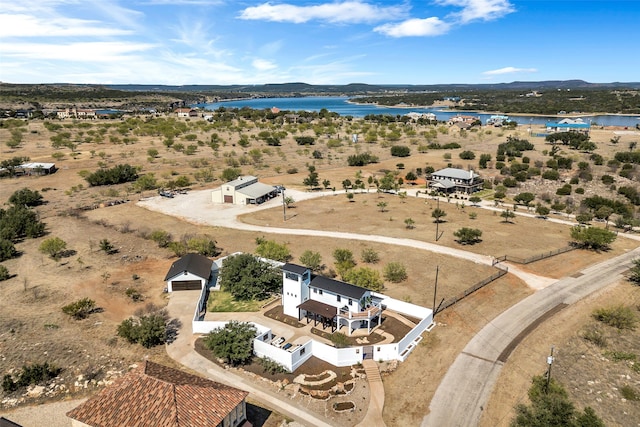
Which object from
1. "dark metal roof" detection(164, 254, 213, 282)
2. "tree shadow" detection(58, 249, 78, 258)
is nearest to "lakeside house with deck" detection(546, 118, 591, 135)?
"dark metal roof" detection(164, 254, 213, 282)

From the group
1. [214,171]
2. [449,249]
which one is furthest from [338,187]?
[449,249]

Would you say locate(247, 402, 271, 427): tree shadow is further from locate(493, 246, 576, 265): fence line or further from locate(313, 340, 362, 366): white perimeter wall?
locate(493, 246, 576, 265): fence line

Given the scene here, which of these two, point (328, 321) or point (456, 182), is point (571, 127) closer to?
point (456, 182)

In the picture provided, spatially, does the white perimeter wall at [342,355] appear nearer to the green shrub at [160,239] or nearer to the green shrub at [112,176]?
the green shrub at [160,239]

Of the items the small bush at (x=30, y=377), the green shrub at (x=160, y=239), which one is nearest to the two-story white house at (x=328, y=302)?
the small bush at (x=30, y=377)

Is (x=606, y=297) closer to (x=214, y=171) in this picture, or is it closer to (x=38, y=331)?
(x=38, y=331)

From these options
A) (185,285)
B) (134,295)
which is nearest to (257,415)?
(185,285)

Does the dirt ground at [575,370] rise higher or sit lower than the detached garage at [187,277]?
lower
